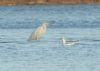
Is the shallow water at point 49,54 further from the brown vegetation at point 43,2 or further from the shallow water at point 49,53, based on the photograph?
the brown vegetation at point 43,2

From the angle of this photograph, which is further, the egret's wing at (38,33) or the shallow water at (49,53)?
the egret's wing at (38,33)

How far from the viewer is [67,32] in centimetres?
3550

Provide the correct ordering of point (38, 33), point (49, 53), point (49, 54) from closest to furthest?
point (49, 54) < point (49, 53) < point (38, 33)

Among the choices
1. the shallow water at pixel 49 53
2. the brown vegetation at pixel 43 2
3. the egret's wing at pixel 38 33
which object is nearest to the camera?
the shallow water at pixel 49 53

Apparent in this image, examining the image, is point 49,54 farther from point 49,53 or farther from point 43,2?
point 43,2

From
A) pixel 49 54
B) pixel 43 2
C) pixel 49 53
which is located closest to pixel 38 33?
pixel 49 53

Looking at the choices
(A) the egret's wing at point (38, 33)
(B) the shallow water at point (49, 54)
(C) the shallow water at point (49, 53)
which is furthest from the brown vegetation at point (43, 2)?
(A) the egret's wing at point (38, 33)

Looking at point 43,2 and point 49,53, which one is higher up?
point 49,53

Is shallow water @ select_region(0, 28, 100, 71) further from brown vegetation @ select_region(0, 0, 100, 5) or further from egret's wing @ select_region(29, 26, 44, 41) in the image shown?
brown vegetation @ select_region(0, 0, 100, 5)

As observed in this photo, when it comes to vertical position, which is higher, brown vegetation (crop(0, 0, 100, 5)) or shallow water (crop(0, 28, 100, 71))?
shallow water (crop(0, 28, 100, 71))

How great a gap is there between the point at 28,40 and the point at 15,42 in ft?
1.86

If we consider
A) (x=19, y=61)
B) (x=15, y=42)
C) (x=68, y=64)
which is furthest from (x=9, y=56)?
(x=15, y=42)

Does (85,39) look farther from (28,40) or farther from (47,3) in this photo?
(47,3)

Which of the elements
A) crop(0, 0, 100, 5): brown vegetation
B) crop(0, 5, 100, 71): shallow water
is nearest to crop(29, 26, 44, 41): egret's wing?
crop(0, 5, 100, 71): shallow water
